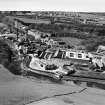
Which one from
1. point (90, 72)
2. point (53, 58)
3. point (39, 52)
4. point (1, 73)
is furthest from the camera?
point (39, 52)

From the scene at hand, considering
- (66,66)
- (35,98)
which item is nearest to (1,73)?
(35,98)

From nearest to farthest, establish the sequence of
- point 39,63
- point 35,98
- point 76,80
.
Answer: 1. point 35,98
2. point 76,80
3. point 39,63

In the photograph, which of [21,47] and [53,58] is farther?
[21,47]

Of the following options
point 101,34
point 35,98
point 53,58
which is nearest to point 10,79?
point 35,98

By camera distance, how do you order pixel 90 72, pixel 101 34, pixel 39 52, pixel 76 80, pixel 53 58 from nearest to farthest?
pixel 76 80, pixel 90 72, pixel 53 58, pixel 39 52, pixel 101 34

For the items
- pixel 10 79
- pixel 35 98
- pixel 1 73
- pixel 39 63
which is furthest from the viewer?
pixel 39 63

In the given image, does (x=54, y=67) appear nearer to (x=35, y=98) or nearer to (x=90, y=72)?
(x=90, y=72)

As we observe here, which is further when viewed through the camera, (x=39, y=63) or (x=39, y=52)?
(x=39, y=52)

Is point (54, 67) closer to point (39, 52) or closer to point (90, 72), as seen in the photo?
point (90, 72)
